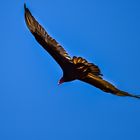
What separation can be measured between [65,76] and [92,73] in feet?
4.24

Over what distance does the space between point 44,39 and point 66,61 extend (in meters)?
0.93

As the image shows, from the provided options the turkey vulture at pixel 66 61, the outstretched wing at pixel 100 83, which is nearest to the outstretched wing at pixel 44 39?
the turkey vulture at pixel 66 61

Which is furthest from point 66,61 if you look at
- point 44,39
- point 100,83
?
point 100,83

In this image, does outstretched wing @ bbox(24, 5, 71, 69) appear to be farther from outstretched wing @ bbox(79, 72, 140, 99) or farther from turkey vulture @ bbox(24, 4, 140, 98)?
outstretched wing @ bbox(79, 72, 140, 99)

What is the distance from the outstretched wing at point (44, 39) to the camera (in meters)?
9.54

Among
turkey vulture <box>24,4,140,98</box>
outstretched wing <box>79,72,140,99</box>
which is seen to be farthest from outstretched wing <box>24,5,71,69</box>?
outstretched wing <box>79,72,140,99</box>

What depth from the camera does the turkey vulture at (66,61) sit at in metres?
9.49

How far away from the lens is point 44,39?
959 centimetres

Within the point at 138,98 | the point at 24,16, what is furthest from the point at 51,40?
the point at 138,98

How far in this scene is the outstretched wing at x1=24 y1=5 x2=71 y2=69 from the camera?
9539 mm

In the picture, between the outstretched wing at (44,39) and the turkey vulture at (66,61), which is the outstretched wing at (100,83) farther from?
the outstretched wing at (44,39)

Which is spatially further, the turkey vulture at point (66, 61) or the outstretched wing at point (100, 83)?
the outstretched wing at point (100, 83)

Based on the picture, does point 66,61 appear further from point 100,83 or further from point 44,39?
point 100,83

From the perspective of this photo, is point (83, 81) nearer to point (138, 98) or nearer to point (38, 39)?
point (38, 39)
